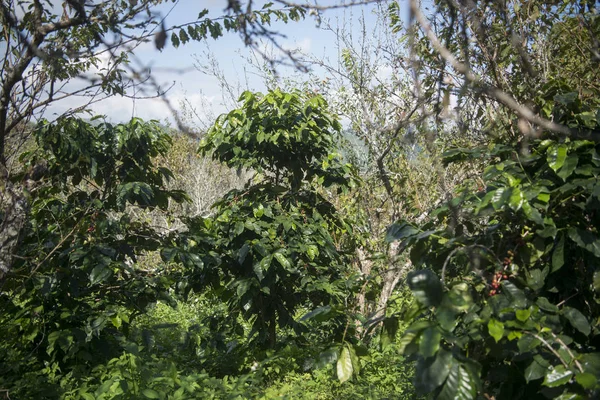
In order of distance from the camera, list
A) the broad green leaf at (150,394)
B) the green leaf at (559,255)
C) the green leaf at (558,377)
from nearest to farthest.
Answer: the green leaf at (558,377) < the green leaf at (559,255) < the broad green leaf at (150,394)

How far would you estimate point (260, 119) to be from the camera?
399cm

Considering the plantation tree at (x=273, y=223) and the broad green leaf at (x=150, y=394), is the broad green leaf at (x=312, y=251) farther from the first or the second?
the broad green leaf at (x=150, y=394)

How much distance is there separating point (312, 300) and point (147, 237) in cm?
144

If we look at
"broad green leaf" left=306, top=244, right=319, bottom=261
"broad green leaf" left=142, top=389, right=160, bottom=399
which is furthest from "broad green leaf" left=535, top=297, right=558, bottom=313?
"broad green leaf" left=306, top=244, right=319, bottom=261

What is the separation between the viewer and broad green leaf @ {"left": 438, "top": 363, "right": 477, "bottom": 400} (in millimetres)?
1300

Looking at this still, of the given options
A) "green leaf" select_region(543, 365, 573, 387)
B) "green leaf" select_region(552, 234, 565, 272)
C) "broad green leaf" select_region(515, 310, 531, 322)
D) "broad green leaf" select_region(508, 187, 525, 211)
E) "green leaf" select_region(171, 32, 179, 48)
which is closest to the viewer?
"green leaf" select_region(543, 365, 573, 387)

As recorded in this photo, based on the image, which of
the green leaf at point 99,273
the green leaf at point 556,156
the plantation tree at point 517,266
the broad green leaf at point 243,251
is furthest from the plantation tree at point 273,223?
the green leaf at point 556,156

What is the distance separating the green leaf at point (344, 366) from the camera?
1.54 meters

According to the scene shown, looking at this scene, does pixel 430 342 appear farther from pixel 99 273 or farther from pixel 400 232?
pixel 99 273

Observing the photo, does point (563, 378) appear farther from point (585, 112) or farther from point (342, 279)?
point (342, 279)

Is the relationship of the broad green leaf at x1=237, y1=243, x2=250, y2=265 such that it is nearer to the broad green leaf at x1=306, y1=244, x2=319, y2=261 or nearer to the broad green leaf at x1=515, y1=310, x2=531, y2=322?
the broad green leaf at x1=306, y1=244, x2=319, y2=261

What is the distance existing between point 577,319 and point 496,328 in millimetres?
332

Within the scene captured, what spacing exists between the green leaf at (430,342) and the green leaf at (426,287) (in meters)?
0.07

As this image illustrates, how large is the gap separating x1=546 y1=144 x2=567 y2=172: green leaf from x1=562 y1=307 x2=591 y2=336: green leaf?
49 centimetres
